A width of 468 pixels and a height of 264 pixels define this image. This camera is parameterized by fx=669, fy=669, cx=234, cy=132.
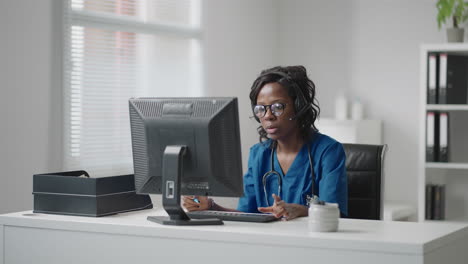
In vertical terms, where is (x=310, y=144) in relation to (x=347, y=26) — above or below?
below

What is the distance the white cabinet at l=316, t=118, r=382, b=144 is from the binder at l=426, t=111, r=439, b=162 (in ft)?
1.73

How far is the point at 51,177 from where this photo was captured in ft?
8.32

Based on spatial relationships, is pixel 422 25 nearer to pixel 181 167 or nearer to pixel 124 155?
pixel 124 155

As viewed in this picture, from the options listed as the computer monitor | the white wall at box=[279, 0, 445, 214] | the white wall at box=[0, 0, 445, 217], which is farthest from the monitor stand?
the white wall at box=[279, 0, 445, 214]

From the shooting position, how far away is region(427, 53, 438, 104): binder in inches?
171

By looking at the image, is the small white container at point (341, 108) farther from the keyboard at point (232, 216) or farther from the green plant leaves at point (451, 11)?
the keyboard at point (232, 216)

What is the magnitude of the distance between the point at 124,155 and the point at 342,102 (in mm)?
1681

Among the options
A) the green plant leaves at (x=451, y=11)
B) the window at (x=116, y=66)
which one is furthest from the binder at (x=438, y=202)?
the window at (x=116, y=66)

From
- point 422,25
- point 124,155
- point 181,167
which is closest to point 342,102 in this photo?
point 422,25

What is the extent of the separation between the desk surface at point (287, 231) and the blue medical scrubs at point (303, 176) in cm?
22

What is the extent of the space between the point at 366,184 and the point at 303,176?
440 millimetres

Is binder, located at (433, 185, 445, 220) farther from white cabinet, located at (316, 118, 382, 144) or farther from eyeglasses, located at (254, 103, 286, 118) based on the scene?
eyeglasses, located at (254, 103, 286, 118)

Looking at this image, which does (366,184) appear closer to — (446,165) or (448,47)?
(446,165)

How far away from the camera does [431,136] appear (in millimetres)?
4348
